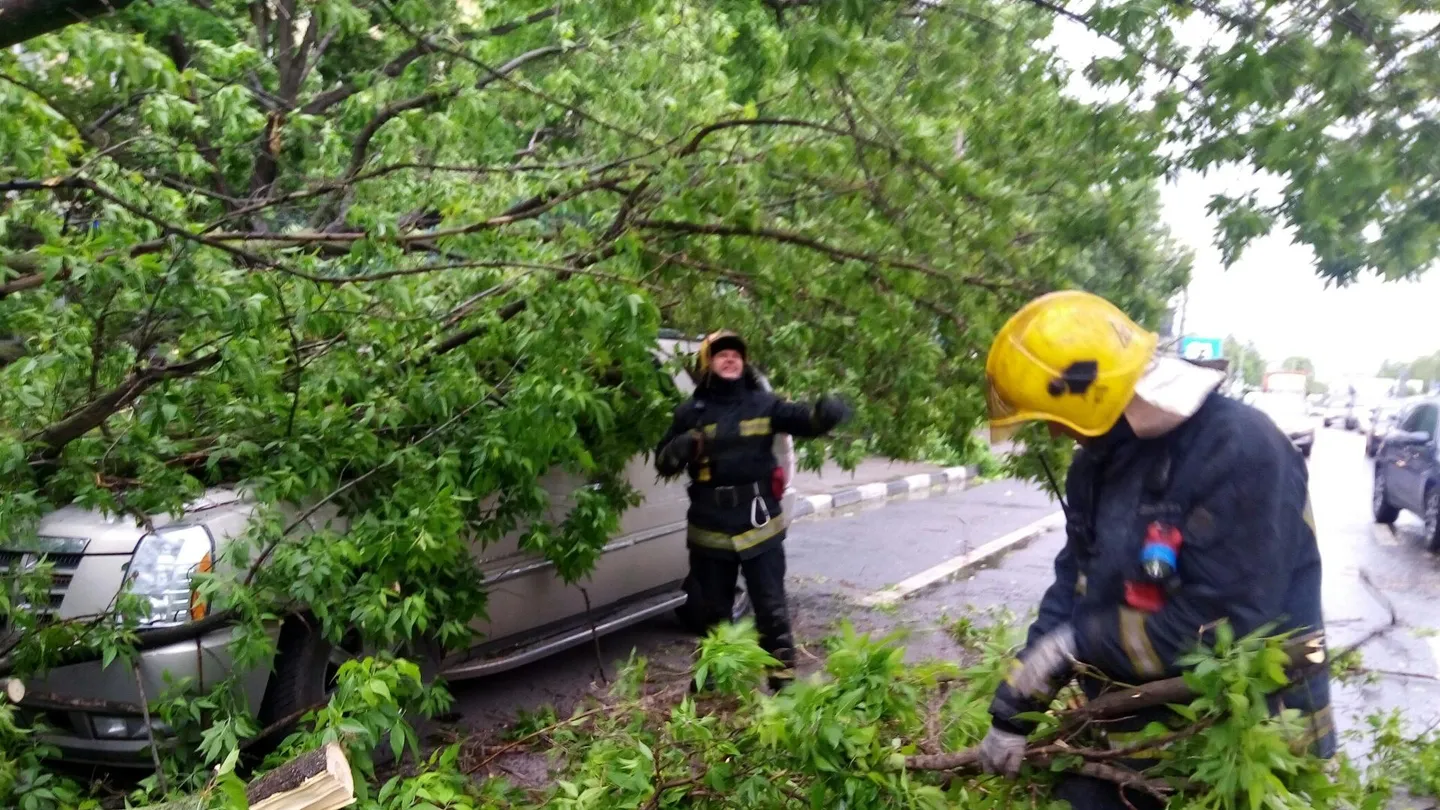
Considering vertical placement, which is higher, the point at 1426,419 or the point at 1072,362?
the point at 1072,362

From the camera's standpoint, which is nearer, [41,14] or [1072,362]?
[1072,362]

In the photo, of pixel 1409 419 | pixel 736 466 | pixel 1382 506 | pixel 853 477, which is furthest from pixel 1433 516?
pixel 736 466

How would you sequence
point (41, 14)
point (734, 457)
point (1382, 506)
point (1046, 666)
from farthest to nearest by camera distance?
1. point (1382, 506)
2. point (734, 457)
3. point (41, 14)
4. point (1046, 666)

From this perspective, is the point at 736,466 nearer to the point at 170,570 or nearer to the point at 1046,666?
the point at 170,570

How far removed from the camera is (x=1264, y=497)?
2002 millimetres

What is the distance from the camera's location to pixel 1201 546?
2.04m

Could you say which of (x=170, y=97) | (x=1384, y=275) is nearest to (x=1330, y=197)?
(x=1384, y=275)

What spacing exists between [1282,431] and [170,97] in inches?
185

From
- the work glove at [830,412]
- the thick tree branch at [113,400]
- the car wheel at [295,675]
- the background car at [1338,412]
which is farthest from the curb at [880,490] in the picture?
the background car at [1338,412]

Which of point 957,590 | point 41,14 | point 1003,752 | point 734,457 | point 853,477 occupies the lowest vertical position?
point 853,477

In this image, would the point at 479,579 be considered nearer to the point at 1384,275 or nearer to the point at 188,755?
the point at 188,755

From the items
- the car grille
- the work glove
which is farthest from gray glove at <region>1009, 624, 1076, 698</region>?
the car grille

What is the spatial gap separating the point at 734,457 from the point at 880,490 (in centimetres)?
897

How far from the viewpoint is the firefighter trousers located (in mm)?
4730
